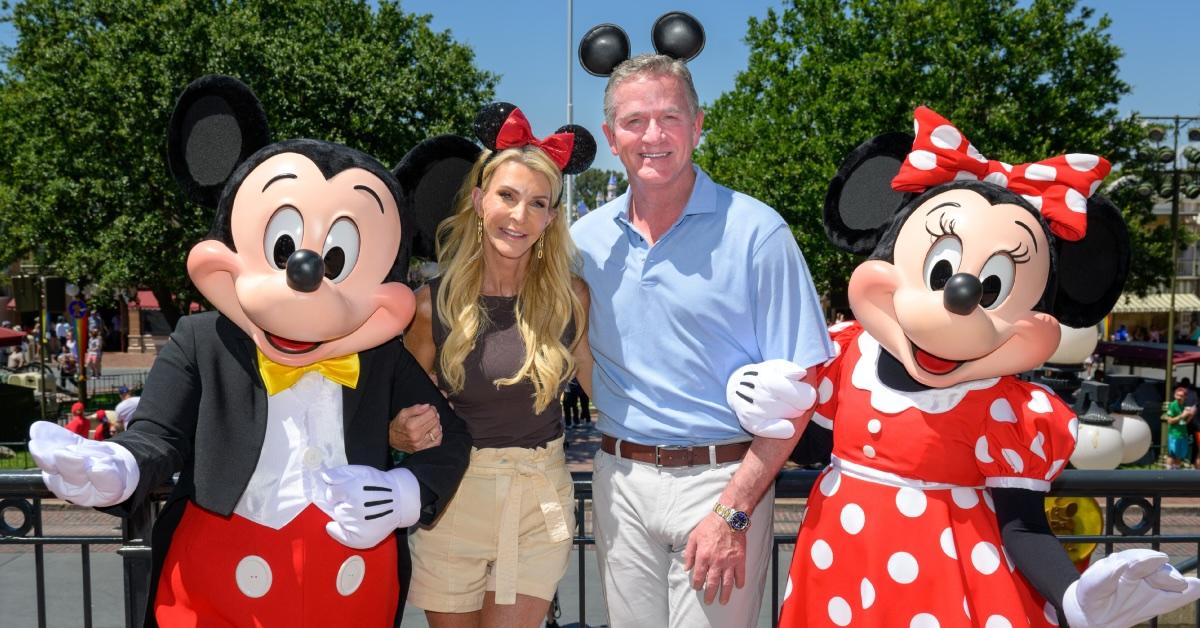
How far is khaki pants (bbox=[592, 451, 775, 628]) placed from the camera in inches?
102

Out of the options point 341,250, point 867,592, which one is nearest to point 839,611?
point 867,592

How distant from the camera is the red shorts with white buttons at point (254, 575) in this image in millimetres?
2369

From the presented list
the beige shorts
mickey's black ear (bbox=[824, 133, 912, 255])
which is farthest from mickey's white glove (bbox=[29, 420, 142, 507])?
mickey's black ear (bbox=[824, 133, 912, 255])

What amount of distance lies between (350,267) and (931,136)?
166 cm

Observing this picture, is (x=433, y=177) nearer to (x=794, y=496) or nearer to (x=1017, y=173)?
(x=794, y=496)

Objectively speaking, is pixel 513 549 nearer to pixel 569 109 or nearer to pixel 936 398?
pixel 936 398

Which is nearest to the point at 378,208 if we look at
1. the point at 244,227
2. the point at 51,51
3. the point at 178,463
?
the point at 244,227

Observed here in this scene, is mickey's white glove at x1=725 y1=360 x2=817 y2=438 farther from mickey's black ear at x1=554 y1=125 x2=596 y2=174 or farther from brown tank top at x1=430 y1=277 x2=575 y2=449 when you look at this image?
mickey's black ear at x1=554 y1=125 x2=596 y2=174

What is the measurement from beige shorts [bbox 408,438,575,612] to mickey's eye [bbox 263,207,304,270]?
78 cm

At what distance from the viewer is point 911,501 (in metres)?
2.46

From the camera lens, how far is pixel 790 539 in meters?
3.17

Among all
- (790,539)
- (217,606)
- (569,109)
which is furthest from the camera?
(569,109)

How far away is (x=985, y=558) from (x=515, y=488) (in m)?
1.28

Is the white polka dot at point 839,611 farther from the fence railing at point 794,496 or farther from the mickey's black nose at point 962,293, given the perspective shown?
the mickey's black nose at point 962,293
